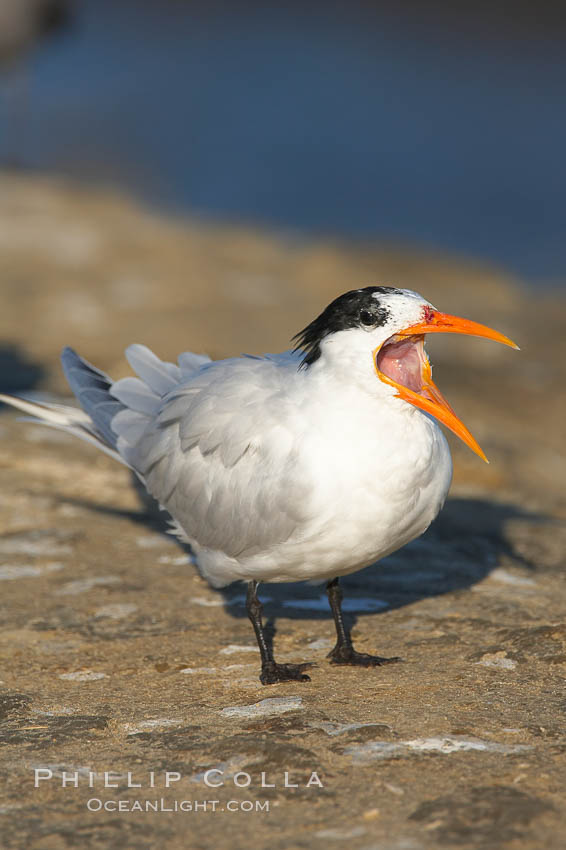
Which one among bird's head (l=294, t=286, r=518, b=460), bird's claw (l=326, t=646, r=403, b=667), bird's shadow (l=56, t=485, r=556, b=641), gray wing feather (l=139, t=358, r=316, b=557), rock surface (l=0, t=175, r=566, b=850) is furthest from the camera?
bird's shadow (l=56, t=485, r=556, b=641)

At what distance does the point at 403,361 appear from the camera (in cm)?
366

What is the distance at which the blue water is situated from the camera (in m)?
16.0

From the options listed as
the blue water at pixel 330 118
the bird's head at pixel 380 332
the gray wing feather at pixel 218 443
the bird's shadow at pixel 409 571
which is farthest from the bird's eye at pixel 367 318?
the blue water at pixel 330 118

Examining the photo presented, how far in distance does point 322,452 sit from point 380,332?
1.37 ft

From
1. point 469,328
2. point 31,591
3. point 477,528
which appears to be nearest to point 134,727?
point 31,591

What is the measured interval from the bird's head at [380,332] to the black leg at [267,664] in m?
0.94

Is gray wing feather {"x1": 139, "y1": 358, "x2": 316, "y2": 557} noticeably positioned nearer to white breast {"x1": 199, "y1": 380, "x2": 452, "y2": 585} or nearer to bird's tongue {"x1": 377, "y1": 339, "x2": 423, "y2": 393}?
white breast {"x1": 199, "y1": 380, "x2": 452, "y2": 585}

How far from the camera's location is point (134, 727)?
11.0 feet

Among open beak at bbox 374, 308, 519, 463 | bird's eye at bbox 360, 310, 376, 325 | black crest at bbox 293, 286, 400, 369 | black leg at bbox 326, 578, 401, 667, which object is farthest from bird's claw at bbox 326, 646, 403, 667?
bird's eye at bbox 360, 310, 376, 325

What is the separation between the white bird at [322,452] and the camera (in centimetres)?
346

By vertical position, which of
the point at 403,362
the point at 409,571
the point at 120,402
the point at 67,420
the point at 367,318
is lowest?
the point at 409,571

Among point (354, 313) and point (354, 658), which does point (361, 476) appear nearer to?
point (354, 313)

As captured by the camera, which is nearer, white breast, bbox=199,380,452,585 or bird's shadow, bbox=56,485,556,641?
white breast, bbox=199,380,452,585

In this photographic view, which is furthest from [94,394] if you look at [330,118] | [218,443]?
[330,118]
